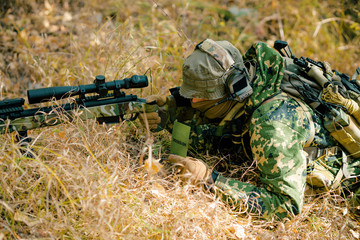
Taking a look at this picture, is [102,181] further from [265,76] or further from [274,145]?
[265,76]

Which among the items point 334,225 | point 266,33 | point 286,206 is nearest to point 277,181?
point 286,206

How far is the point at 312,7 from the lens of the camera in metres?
8.12

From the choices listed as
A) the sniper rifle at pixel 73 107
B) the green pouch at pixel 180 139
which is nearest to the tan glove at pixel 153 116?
the sniper rifle at pixel 73 107

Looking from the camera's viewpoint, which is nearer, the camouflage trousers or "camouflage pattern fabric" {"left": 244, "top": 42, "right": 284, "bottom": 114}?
the camouflage trousers

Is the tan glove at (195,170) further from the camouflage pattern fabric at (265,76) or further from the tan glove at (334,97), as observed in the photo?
the tan glove at (334,97)

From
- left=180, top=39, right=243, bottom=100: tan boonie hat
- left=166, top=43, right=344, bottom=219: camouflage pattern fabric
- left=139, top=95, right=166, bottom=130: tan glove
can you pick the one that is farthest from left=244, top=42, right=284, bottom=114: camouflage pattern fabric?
left=139, top=95, right=166, bottom=130: tan glove

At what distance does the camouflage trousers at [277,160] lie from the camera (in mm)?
3088

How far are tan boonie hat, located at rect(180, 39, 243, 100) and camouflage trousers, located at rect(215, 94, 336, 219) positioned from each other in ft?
1.54

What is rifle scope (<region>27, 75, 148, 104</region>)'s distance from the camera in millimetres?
3130

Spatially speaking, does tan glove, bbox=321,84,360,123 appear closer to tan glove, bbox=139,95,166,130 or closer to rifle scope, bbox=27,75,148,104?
tan glove, bbox=139,95,166,130

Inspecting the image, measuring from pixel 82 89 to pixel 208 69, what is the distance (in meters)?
1.24

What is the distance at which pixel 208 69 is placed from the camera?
10.6ft

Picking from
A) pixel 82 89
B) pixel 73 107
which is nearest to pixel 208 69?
pixel 82 89

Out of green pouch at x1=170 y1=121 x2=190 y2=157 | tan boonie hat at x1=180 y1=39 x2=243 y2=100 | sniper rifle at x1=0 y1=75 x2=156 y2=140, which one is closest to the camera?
sniper rifle at x1=0 y1=75 x2=156 y2=140
